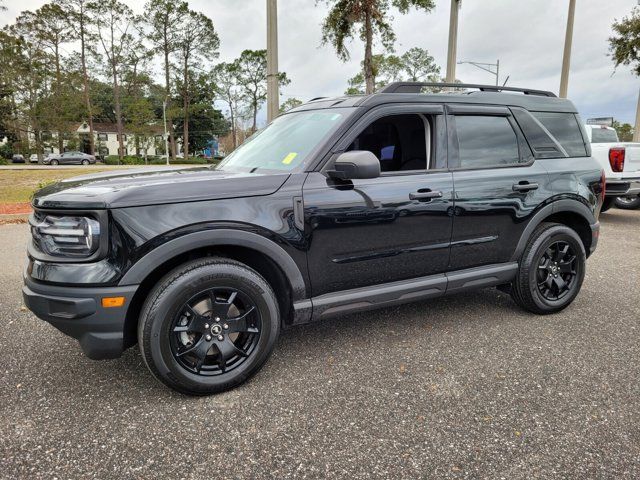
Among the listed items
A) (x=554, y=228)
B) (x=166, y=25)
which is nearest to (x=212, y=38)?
(x=166, y=25)

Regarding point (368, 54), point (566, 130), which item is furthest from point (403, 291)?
point (368, 54)

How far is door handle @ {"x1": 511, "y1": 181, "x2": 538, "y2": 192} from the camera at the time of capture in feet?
11.4

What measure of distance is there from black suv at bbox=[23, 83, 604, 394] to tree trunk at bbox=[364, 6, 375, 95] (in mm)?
13857

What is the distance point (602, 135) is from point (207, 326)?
36.0 feet

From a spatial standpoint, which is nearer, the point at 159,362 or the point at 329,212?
the point at 159,362

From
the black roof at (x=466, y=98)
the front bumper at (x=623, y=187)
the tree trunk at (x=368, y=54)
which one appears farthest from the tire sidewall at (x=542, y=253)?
the tree trunk at (x=368, y=54)

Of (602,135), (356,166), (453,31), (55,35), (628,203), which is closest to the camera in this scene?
(356,166)

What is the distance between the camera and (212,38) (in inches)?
1832

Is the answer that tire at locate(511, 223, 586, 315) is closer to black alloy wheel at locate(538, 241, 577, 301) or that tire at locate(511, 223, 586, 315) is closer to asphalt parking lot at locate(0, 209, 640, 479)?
black alloy wheel at locate(538, 241, 577, 301)

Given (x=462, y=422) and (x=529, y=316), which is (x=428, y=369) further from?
Result: (x=529, y=316)

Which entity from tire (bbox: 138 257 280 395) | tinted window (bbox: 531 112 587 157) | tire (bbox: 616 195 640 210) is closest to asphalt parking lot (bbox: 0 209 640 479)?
tire (bbox: 138 257 280 395)

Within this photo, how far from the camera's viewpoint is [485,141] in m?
3.47

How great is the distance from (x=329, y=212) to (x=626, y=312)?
3.04 m

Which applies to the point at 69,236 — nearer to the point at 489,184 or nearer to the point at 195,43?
the point at 489,184
